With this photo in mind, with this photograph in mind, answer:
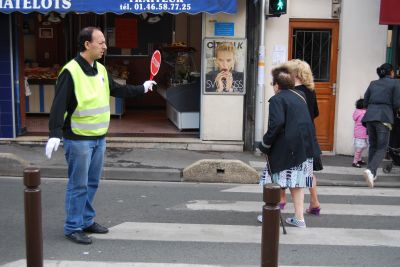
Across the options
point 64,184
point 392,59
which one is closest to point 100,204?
point 64,184

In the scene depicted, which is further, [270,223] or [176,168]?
[176,168]

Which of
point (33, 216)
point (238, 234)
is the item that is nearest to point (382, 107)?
point (238, 234)

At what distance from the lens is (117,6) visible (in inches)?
374

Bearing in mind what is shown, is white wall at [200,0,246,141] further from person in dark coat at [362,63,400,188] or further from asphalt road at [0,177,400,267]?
person in dark coat at [362,63,400,188]

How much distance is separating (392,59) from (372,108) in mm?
2551

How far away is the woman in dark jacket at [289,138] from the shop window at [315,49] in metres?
4.67

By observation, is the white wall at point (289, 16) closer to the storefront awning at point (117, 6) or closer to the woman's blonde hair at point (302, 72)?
the storefront awning at point (117, 6)

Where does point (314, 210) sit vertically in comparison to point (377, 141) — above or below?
below

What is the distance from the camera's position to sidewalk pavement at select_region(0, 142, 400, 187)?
28.3ft

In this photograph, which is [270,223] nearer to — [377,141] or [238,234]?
[238,234]

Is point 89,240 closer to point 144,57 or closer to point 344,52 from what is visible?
point 344,52

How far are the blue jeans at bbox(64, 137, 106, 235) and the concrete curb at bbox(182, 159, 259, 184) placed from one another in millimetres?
3199

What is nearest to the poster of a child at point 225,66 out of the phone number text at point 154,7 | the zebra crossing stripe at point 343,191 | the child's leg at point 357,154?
the phone number text at point 154,7

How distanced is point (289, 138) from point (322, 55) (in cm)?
516
